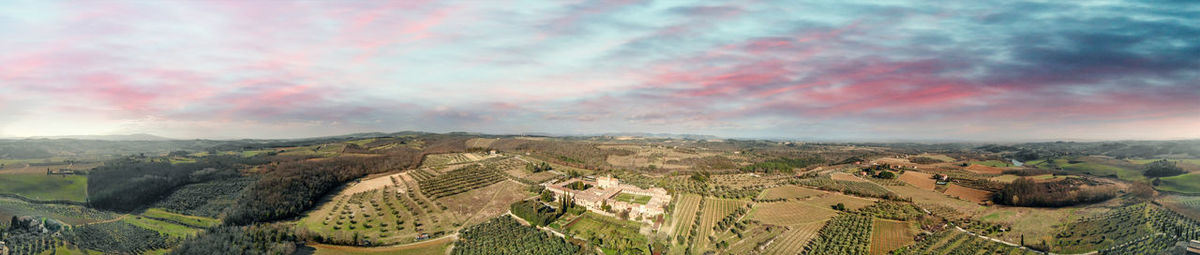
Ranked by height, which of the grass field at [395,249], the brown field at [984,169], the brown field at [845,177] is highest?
the brown field at [984,169]

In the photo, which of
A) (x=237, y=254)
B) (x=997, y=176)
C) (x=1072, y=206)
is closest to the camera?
(x=237, y=254)

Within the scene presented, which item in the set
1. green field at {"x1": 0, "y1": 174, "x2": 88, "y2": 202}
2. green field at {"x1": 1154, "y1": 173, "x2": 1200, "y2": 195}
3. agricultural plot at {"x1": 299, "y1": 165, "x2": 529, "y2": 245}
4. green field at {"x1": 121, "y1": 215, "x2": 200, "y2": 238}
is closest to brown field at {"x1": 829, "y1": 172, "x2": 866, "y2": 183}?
green field at {"x1": 1154, "y1": 173, "x2": 1200, "y2": 195}

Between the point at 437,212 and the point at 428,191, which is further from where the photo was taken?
the point at 428,191

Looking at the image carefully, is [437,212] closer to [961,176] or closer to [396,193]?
[396,193]

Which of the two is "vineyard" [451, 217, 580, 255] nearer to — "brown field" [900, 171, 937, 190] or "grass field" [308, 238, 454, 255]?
"grass field" [308, 238, 454, 255]

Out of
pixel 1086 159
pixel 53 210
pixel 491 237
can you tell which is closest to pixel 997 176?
pixel 1086 159

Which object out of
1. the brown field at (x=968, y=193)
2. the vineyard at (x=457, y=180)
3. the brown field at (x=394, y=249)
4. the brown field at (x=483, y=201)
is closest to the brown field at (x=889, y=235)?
the brown field at (x=968, y=193)

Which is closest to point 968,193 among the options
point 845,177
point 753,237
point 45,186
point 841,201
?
point 841,201

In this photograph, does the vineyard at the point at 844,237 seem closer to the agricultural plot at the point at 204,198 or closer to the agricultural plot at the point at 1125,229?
the agricultural plot at the point at 1125,229
